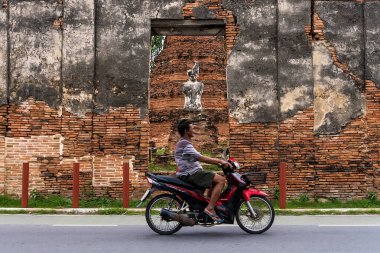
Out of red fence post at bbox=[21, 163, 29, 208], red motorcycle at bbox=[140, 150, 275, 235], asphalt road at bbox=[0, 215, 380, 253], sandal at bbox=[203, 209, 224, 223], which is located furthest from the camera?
red fence post at bbox=[21, 163, 29, 208]

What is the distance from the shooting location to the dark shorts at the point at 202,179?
7.06 m

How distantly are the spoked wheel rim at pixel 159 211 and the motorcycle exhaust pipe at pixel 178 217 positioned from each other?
0.35 feet

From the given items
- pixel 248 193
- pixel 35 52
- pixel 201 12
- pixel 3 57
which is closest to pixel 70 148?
pixel 35 52

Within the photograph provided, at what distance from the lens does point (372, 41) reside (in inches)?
449

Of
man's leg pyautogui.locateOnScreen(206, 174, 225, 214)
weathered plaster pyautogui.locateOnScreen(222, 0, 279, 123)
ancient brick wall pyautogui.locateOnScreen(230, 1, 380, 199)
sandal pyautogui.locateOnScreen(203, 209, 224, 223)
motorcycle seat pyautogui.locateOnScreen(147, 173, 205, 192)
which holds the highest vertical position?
weathered plaster pyautogui.locateOnScreen(222, 0, 279, 123)

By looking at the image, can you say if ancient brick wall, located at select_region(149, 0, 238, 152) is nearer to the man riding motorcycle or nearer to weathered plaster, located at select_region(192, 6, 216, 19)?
weathered plaster, located at select_region(192, 6, 216, 19)

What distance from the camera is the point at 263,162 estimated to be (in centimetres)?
1121

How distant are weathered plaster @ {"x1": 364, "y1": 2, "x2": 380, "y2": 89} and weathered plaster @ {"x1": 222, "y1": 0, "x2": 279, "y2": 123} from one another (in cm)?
193

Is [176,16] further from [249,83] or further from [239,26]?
[249,83]

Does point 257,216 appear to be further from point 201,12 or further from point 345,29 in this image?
point 345,29

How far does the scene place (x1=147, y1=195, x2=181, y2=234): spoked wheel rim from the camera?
7168 mm

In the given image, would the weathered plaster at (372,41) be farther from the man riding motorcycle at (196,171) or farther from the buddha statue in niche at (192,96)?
the buddha statue in niche at (192,96)

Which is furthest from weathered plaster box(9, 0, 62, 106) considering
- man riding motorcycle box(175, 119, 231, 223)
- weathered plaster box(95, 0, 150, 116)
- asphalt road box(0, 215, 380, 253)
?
man riding motorcycle box(175, 119, 231, 223)

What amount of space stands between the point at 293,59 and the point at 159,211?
18.0 ft
